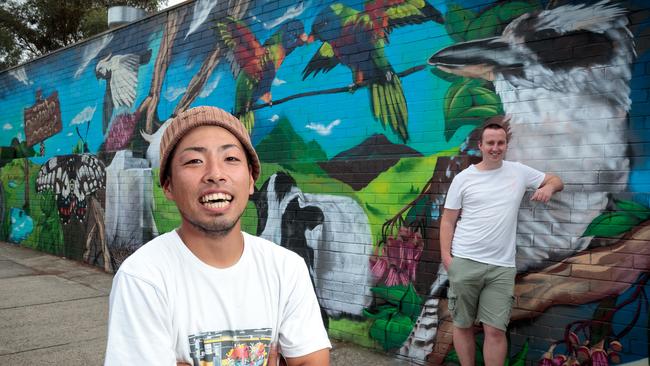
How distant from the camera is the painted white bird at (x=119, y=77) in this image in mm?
8266

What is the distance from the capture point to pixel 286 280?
→ 176cm

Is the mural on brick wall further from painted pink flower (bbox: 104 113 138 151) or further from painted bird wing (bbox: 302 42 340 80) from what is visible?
painted pink flower (bbox: 104 113 138 151)

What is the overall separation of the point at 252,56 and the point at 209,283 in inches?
193

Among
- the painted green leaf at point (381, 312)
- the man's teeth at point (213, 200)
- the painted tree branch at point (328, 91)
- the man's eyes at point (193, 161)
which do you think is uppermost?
the painted tree branch at point (328, 91)

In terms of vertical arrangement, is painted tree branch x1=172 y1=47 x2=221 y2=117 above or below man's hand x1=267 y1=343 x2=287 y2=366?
above

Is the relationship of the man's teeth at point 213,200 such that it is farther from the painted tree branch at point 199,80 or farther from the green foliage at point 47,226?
the green foliage at point 47,226

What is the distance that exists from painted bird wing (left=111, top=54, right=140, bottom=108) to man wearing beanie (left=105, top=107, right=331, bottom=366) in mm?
7038

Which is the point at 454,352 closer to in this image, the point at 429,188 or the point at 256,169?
the point at 429,188

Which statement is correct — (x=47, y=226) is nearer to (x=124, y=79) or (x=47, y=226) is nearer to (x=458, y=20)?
(x=124, y=79)

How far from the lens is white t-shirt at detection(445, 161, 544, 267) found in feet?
11.8

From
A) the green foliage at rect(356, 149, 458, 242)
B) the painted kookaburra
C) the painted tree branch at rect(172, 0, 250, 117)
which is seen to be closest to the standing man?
the painted kookaburra

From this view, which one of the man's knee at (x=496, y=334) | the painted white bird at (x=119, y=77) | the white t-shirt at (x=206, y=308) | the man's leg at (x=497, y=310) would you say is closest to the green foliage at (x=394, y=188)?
the man's leg at (x=497, y=310)

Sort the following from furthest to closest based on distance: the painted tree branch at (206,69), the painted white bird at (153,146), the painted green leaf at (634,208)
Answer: the painted white bird at (153,146)
the painted tree branch at (206,69)
the painted green leaf at (634,208)

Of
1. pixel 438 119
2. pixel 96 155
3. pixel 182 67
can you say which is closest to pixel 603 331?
pixel 438 119
